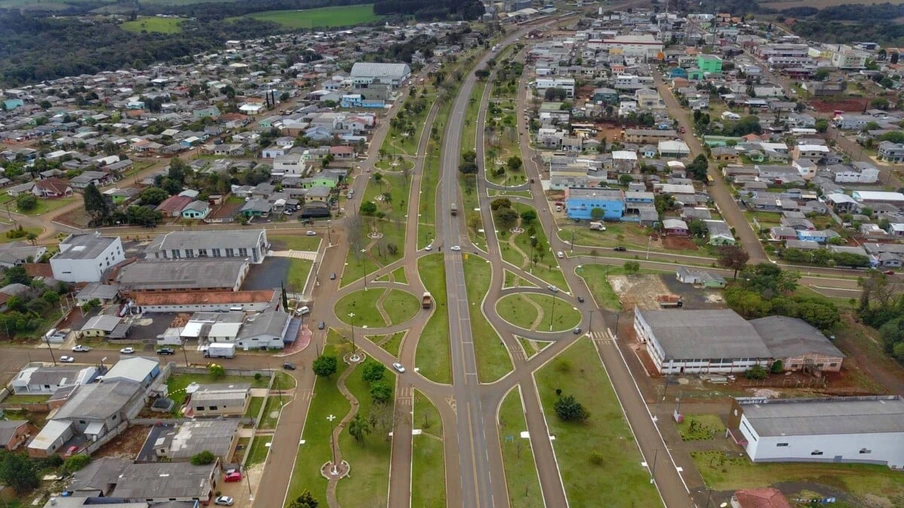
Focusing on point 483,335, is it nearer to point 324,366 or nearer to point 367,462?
point 324,366

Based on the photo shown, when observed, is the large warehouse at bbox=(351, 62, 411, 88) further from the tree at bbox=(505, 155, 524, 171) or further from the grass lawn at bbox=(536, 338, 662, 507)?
the grass lawn at bbox=(536, 338, 662, 507)

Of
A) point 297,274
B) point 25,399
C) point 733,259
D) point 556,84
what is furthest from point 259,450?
point 556,84

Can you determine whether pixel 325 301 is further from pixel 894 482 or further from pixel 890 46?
pixel 890 46

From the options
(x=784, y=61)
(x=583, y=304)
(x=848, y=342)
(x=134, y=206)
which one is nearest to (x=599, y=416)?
(x=583, y=304)

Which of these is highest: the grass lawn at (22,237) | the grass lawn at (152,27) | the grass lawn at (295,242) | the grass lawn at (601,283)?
the grass lawn at (152,27)

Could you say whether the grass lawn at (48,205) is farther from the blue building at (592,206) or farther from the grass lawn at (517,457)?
the grass lawn at (517,457)

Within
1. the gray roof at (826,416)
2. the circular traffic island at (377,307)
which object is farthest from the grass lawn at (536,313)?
the gray roof at (826,416)

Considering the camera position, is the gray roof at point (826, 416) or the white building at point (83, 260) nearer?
the gray roof at point (826, 416)
